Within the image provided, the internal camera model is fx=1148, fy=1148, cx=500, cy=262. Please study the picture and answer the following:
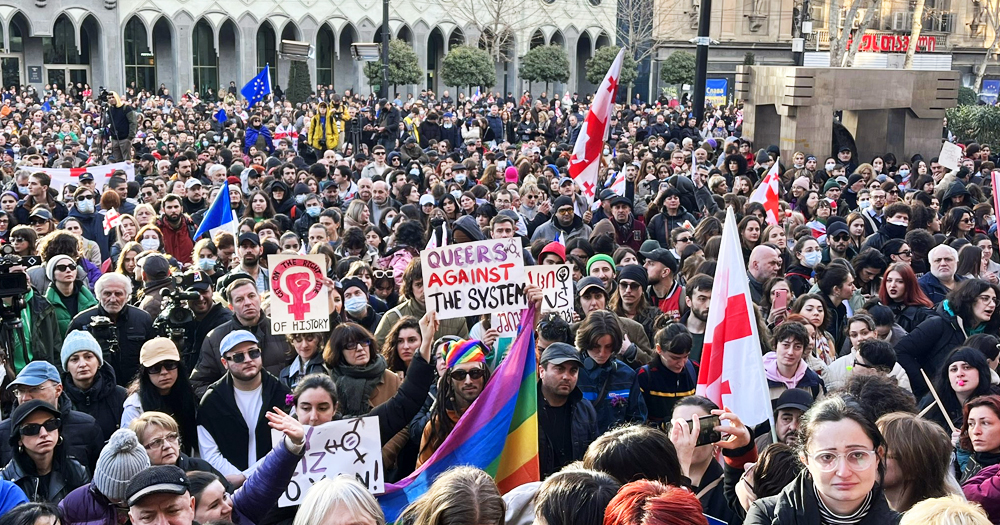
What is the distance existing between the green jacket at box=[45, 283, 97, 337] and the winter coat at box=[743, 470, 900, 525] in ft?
18.3

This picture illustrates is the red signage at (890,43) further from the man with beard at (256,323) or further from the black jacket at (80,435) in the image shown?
the black jacket at (80,435)

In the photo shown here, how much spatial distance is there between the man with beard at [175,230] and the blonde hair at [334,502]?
726cm

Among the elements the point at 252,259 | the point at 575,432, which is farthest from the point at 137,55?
the point at 575,432

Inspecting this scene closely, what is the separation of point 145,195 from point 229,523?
8.96 meters

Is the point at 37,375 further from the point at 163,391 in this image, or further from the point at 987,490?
the point at 987,490

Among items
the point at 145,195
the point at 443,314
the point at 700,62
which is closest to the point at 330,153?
the point at 145,195

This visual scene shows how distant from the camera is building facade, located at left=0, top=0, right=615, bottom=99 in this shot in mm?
46594

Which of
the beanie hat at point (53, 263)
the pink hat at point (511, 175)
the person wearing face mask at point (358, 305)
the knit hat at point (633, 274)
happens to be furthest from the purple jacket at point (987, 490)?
the pink hat at point (511, 175)

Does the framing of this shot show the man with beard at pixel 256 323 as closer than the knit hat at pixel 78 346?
No

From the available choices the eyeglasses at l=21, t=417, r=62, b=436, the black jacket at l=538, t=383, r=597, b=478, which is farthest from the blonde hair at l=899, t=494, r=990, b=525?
the eyeglasses at l=21, t=417, r=62, b=436

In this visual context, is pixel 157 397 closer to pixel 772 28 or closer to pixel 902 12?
pixel 772 28

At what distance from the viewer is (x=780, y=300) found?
7695 millimetres

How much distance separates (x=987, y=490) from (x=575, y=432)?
179 cm

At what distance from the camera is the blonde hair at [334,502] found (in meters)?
3.60
